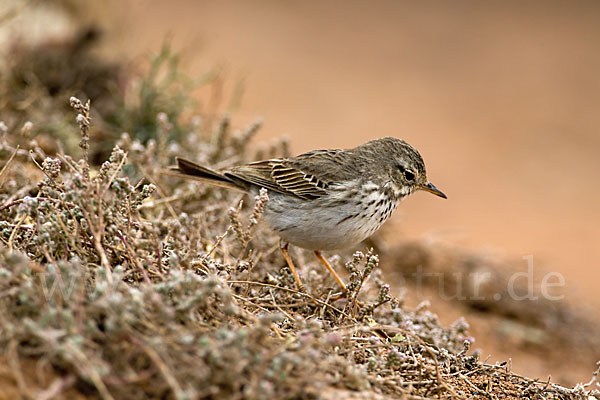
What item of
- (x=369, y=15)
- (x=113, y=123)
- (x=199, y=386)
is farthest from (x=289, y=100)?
(x=199, y=386)

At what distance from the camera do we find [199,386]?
276 centimetres

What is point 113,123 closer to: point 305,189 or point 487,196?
point 305,189

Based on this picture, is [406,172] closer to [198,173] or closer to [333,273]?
[333,273]

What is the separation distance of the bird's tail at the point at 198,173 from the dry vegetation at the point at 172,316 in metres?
0.27

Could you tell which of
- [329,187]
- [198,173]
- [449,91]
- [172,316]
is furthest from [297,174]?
[449,91]

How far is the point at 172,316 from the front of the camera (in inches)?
115

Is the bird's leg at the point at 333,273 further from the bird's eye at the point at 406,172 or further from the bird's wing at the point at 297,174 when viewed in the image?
the bird's eye at the point at 406,172

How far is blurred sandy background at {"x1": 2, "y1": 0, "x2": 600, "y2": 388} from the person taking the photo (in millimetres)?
11141

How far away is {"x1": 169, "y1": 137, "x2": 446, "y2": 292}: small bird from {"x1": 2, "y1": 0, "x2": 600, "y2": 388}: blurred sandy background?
1.84 m

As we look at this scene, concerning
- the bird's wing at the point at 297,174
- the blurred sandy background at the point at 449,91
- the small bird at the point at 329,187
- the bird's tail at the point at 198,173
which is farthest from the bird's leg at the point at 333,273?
the blurred sandy background at the point at 449,91

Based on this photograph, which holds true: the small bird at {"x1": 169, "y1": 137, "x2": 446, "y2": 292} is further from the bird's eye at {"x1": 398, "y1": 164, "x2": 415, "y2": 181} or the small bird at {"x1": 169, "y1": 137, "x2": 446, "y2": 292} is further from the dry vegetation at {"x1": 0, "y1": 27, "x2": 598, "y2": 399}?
the dry vegetation at {"x1": 0, "y1": 27, "x2": 598, "y2": 399}

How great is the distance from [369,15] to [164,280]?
18313 millimetres

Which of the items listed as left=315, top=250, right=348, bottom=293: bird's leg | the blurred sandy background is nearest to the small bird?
left=315, top=250, right=348, bottom=293: bird's leg

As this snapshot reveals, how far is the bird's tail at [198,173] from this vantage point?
17.2 ft
